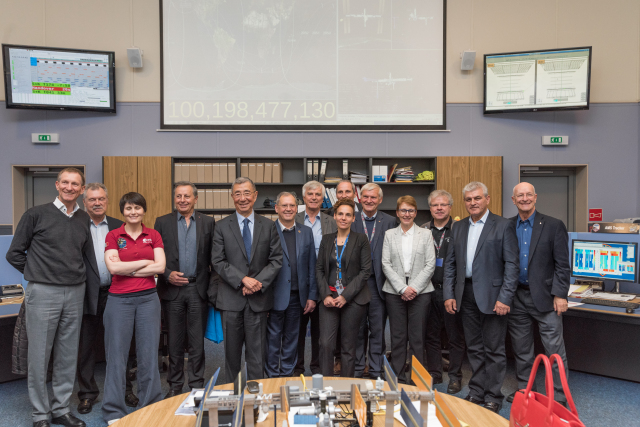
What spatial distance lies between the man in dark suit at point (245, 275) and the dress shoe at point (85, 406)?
1.08 m

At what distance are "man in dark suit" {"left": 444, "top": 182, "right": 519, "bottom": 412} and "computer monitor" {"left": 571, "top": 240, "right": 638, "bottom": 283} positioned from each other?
137 centimetres

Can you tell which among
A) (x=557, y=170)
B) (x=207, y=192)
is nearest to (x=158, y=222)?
(x=207, y=192)

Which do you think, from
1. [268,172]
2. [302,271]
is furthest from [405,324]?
[268,172]

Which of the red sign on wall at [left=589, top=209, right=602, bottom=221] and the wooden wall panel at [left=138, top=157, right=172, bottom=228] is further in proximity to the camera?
the red sign on wall at [left=589, top=209, right=602, bottom=221]

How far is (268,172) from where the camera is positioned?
5.59 metres

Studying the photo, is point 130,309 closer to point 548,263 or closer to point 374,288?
point 374,288

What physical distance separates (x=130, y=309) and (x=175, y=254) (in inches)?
22.8

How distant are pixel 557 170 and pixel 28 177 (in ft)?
26.8

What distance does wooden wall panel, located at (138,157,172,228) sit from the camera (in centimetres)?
545

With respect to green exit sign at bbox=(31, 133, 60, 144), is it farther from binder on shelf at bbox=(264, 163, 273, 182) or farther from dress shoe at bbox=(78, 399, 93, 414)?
dress shoe at bbox=(78, 399, 93, 414)

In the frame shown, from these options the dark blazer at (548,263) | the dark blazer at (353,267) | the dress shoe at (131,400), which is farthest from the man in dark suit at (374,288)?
the dress shoe at (131,400)

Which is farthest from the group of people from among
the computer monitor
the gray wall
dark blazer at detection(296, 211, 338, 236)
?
the gray wall

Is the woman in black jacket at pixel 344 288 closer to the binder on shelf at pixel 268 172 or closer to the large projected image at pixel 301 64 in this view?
the binder on shelf at pixel 268 172

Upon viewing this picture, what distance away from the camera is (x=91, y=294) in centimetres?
294
